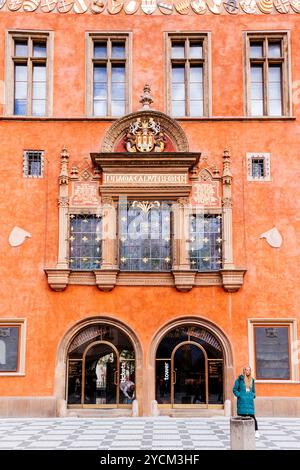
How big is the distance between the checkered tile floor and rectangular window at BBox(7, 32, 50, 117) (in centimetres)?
904

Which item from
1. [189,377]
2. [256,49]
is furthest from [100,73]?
[189,377]

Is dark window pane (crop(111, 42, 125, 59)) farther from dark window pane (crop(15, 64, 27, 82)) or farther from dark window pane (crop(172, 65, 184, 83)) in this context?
dark window pane (crop(15, 64, 27, 82))

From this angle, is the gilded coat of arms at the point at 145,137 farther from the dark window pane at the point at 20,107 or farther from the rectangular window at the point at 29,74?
the dark window pane at the point at 20,107

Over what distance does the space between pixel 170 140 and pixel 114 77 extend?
8.74ft

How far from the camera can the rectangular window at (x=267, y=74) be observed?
20828 mm

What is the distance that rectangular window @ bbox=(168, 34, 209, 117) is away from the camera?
20922mm

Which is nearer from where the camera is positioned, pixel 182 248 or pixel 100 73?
pixel 182 248

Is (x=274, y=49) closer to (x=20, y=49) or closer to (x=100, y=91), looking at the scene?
(x=100, y=91)

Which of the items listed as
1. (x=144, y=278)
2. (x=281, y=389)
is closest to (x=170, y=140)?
(x=144, y=278)

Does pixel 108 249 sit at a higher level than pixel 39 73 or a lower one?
lower

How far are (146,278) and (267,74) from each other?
7131 mm

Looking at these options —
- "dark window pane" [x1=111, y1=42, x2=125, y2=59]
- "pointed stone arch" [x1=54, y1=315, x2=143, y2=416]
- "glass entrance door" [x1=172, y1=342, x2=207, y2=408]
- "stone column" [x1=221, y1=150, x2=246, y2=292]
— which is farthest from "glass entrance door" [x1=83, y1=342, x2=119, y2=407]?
"dark window pane" [x1=111, y1=42, x2=125, y2=59]

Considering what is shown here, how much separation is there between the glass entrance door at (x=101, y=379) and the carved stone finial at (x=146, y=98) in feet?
23.2

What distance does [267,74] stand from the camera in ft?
68.6
